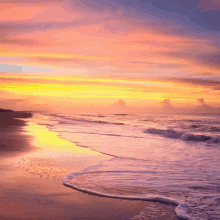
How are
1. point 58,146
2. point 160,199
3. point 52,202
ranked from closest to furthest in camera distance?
1. point 52,202
2. point 160,199
3. point 58,146

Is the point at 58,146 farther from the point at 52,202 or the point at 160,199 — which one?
the point at 160,199

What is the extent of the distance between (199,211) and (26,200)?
3.26 m

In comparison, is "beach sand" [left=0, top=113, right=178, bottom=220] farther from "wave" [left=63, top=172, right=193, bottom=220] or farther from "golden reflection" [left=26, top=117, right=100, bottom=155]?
"golden reflection" [left=26, top=117, right=100, bottom=155]

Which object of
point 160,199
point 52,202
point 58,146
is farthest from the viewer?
point 58,146

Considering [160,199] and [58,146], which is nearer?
[160,199]

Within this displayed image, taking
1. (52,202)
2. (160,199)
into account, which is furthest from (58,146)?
(160,199)

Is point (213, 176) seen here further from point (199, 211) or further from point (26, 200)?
point (26, 200)

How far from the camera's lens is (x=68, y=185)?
596cm

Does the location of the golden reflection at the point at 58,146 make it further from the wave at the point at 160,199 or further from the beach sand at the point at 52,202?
the wave at the point at 160,199

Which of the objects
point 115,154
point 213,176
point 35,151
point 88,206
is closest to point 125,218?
point 88,206

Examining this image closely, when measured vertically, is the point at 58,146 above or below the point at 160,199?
below

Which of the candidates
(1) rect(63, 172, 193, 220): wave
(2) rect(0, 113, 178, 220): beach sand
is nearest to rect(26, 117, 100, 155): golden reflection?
(2) rect(0, 113, 178, 220): beach sand

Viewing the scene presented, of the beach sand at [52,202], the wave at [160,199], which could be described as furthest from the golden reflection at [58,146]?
the wave at [160,199]

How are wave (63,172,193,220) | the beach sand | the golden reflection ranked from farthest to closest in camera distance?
the golden reflection
wave (63,172,193,220)
the beach sand
